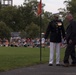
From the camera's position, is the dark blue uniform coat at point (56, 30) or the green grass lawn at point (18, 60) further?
the dark blue uniform coat at point (56, 30)

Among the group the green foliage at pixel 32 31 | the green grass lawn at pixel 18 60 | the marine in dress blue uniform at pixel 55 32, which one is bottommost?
the green foliage at pixel 32 31

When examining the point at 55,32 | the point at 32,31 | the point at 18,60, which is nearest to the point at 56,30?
the point at 55,32

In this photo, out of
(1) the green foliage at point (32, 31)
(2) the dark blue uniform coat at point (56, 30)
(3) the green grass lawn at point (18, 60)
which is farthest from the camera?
(1) the green foliage at point (32, 31)

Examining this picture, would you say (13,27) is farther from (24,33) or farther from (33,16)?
(24,33)

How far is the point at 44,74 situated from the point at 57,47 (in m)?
3.39

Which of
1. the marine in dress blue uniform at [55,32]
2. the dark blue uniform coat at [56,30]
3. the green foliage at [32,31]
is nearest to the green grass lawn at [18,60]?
the marine in dress blue uniform at [55,32]

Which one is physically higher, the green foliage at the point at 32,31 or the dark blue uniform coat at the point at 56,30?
the dark blue uniform coat at the point at 56,30

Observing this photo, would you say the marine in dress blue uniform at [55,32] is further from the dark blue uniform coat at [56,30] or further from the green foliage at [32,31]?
the green foliage at [32,31]

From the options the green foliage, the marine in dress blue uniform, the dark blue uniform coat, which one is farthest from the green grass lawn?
the green foliage

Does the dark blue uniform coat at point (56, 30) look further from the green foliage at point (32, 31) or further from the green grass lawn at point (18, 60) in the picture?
the green foliage at point (32, 31)

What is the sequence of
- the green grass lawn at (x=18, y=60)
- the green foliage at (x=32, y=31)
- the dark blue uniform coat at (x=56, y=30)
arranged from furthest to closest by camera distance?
the green foliage at (x=32, y=31) < the dark blue uniform coat at (x=56, y=30) < the green grass lawn at (x=18, y=60)

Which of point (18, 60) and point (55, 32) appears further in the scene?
point (18, 60)

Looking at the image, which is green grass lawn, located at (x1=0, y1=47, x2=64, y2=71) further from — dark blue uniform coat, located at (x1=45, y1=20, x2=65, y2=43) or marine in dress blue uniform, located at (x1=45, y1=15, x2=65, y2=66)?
dark blue uniform coat, located at (x1=45, y1=20, x2=65, y2=43)

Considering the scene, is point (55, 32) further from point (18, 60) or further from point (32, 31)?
point (32, 31)
